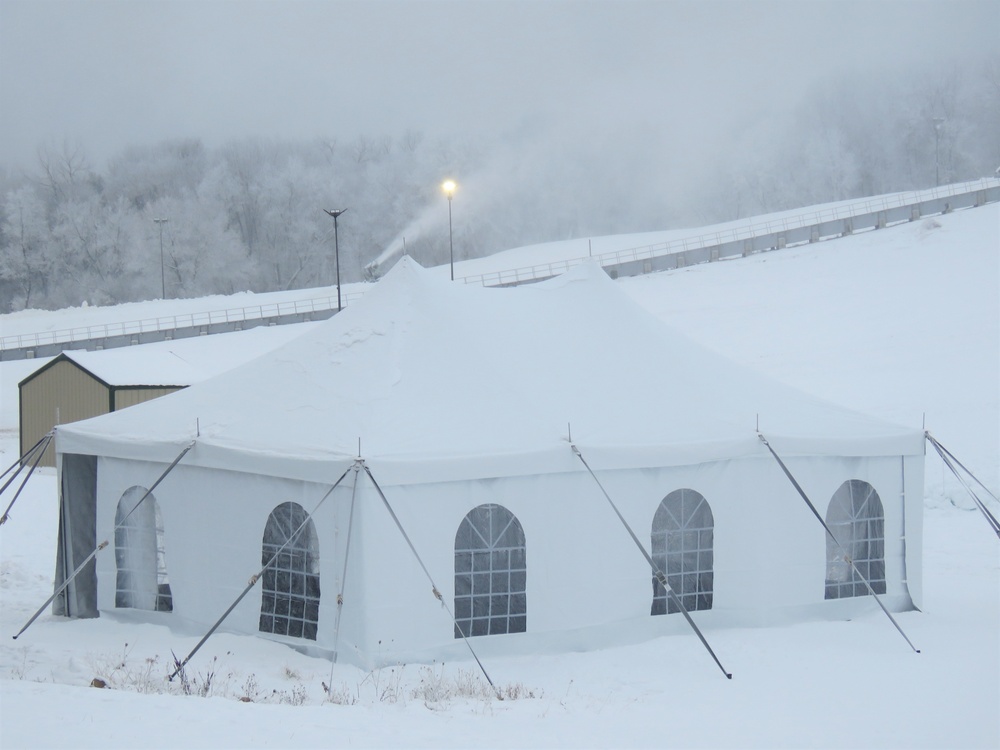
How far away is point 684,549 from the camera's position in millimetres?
9797

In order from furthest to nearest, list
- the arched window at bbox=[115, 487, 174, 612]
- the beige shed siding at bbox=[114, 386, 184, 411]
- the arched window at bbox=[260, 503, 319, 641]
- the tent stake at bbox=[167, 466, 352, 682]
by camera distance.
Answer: the beige shed siding at bbox=[114, 386, 184, 411] < the arched window at bbox=[115, 487, 174, 612] < the arched window at bbox=[260, 503, 319, 641] < the tent stake at bbox=[167, 466, 352, 682]

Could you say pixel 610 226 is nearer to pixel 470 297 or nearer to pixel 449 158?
pixel 449 158

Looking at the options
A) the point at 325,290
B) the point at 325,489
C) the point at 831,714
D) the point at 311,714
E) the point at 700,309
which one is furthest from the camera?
the point at 325,290

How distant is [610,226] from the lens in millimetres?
88188

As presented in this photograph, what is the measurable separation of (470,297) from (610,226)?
78406 millimetres

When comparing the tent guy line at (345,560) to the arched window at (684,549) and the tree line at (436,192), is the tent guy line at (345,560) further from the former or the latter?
the tree line at (436,192)

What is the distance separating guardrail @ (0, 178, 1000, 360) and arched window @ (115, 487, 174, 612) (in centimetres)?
3138

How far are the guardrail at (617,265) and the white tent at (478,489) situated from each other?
102 ft

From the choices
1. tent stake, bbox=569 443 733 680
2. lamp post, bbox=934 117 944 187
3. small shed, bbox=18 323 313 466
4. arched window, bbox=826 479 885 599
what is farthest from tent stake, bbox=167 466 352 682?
lamp post, bbox=934 117 944 187

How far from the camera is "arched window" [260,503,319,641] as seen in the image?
9.20 m

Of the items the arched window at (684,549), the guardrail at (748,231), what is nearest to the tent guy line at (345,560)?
the arched window at (684,549)

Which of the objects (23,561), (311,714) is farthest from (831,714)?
(23,561)

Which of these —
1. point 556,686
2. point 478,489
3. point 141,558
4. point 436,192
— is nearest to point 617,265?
point 141,558

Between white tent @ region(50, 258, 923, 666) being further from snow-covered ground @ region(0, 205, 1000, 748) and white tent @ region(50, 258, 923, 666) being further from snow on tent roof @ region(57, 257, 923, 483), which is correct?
snow-covered ground @ region(0, 205, 1000, 748)
